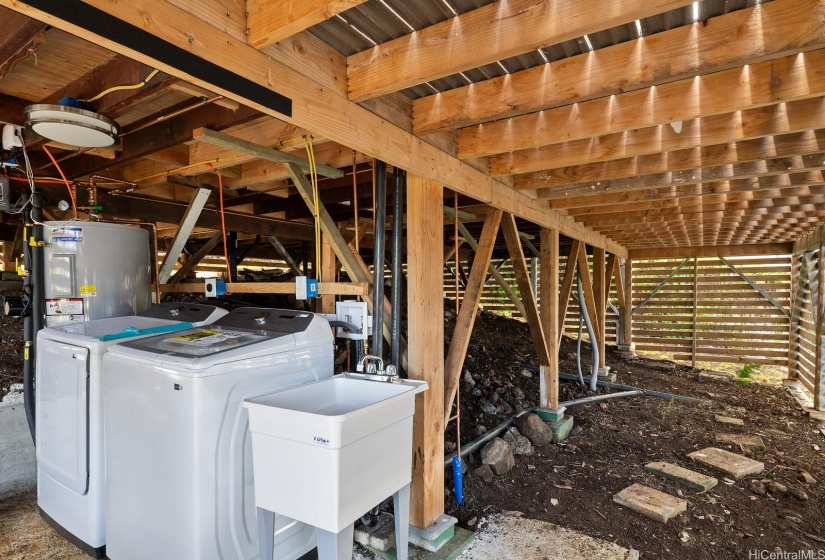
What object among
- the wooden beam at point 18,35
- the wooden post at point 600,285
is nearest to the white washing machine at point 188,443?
the wooden beam at point 18,35

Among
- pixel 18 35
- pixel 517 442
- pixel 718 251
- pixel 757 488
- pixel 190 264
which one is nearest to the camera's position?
pixel 18 35

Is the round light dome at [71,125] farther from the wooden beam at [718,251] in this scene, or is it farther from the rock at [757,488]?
the wooden beam at [718,251]

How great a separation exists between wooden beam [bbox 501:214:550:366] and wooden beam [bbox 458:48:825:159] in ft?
3.34

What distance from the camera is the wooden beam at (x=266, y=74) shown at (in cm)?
112

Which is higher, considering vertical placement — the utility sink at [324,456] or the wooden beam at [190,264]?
the wooden beam at [190,264]

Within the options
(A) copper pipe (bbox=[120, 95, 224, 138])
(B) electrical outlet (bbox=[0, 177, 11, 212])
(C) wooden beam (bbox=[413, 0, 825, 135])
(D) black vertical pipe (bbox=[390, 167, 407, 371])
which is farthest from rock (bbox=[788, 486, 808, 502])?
(B) electrical outlet (bbox=[0, 177, 11, 212])

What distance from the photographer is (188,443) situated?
161cm

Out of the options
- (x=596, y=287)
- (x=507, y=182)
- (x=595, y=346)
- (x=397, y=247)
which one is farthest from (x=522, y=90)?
(x=596, y=287)

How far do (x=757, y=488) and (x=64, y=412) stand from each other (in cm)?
427

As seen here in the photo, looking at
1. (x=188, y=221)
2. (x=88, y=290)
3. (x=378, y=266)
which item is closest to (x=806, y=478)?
(x=378, y=266)

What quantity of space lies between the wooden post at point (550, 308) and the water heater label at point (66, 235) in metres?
3.42

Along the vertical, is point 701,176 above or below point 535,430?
above

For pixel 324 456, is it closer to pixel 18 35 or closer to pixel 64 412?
pixel 64 412

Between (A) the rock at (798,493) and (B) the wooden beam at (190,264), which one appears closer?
(A) the rock at (798,493)
